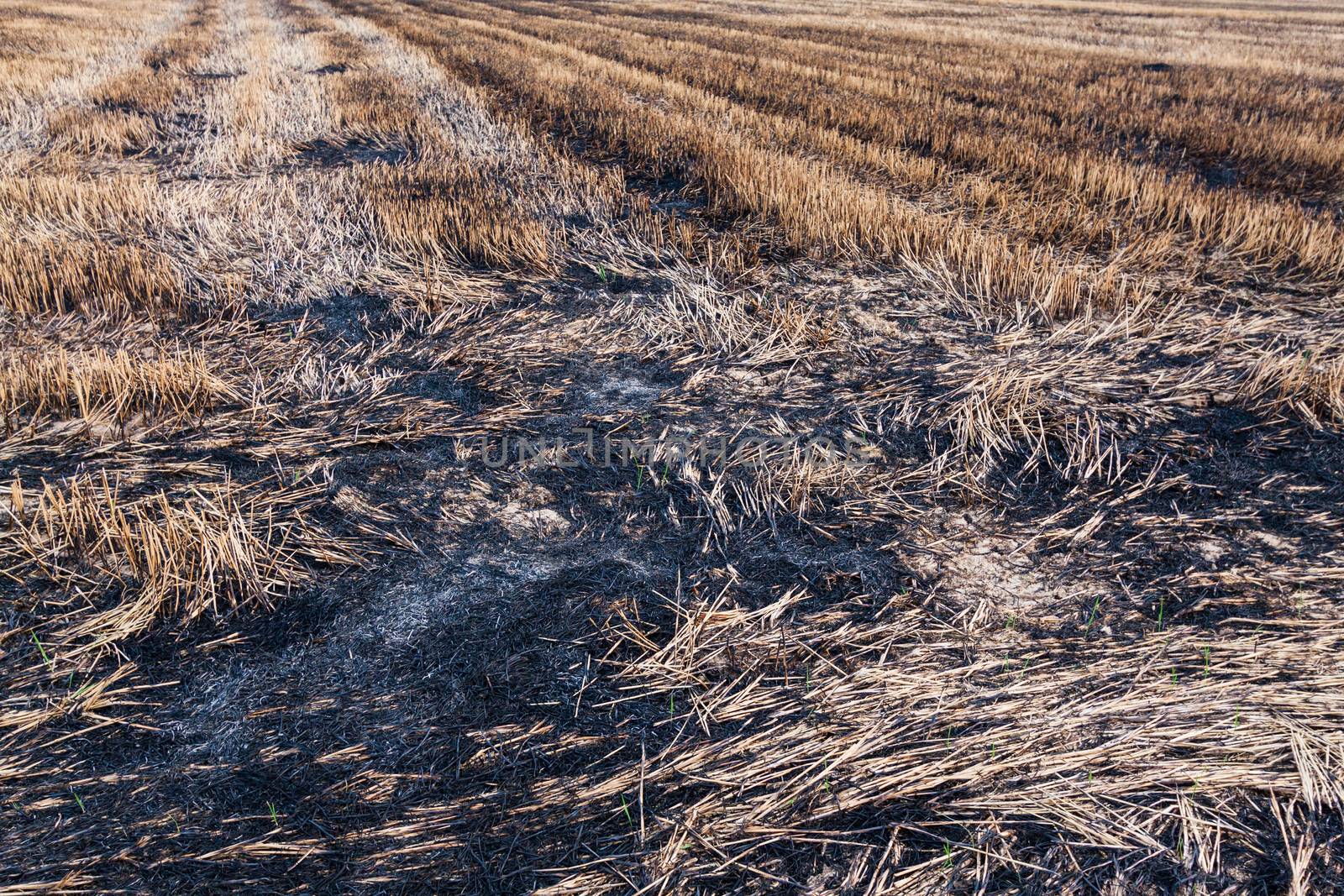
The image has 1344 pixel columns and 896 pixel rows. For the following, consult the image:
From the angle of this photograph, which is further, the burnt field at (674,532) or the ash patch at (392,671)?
the ash patch at (392,671)

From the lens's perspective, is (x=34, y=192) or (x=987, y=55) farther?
(x=987, y=55)

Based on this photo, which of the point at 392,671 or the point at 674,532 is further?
the point at 674,532

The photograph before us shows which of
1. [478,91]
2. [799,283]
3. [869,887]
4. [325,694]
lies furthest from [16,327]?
[478,91]

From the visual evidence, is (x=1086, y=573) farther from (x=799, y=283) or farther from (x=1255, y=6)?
(x=1255, y=6)

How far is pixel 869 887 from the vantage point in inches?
61.7

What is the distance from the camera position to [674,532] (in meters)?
2.64

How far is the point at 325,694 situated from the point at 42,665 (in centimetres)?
77

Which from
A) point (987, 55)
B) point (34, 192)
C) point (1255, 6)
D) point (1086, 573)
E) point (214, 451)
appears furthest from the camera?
point (1255, 6)

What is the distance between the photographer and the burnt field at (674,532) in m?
1.68

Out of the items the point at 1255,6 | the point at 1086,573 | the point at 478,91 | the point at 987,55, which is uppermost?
the point at 1255,6

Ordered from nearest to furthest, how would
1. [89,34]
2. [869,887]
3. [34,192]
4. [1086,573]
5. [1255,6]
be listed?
[869,887]
[1086,573]
[34,192]
[89,34]
[1255,6]

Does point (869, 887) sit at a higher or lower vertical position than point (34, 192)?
lower

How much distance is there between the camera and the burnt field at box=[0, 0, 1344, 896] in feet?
5.53

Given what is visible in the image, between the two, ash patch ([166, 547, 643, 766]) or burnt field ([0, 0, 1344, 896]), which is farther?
ash patch ([166, 547, 643, 766])
